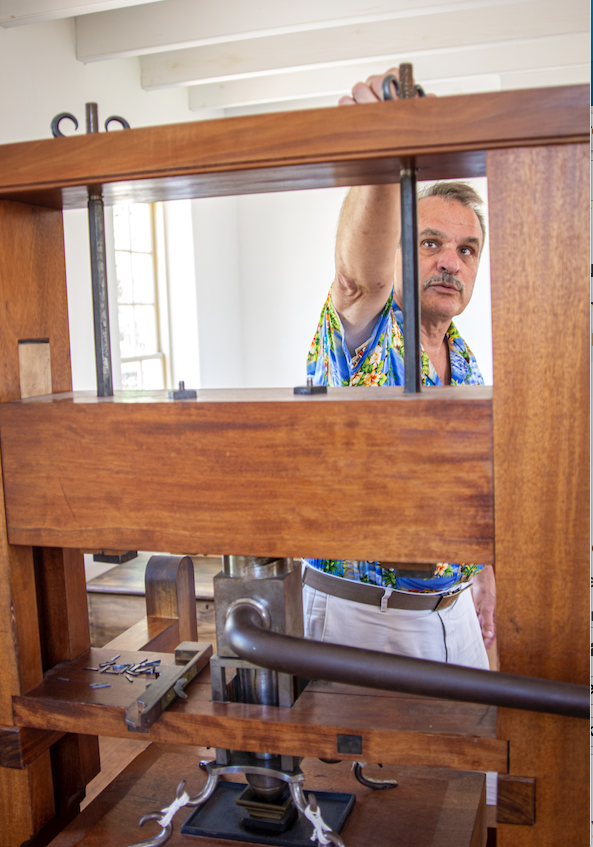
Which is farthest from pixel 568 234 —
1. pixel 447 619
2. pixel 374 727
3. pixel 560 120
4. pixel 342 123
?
pixel 447 619

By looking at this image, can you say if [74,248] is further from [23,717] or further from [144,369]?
[23,717]

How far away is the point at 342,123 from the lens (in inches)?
26.7

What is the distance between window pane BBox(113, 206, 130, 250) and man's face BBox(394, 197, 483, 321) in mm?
3586

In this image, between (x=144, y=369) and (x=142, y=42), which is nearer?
(x=142, y=42)

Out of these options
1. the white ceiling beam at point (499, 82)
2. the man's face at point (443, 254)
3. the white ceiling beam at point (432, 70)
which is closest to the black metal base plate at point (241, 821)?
the man's face at point (443, 254)

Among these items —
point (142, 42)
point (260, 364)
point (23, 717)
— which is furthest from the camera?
point (260, 364)

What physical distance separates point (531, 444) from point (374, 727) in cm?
33

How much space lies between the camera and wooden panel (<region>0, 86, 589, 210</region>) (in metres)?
0.64

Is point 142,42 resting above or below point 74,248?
above

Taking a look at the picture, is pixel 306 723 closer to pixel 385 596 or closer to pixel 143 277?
pixel 385 596

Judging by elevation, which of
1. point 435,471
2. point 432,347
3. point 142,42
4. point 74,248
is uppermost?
point 142,42

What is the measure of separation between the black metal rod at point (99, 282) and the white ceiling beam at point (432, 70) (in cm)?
392

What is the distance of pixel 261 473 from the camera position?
2.44 ft

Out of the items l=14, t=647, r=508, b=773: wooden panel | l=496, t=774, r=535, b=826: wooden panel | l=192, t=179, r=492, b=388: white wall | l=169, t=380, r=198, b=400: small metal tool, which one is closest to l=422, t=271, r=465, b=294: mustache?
l=169, t=380, r=198, b=400: small metal tool
